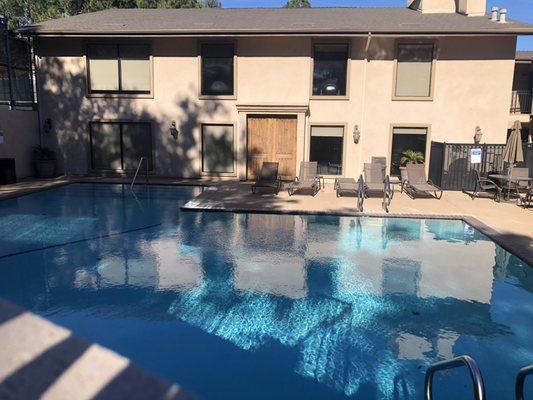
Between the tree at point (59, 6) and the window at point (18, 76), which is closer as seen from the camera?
the window at point (18, 76)

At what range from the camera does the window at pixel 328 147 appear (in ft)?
56.1

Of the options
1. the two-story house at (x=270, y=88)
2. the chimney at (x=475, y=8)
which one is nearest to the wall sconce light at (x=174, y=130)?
the two-story house at (x=270, y=88)

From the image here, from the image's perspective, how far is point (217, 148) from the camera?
58.0 ft

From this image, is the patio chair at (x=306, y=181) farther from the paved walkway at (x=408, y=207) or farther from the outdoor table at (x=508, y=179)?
the outdoor table at (x=508, y=179)

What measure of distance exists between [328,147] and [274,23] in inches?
211

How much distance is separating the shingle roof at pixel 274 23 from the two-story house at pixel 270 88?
76 millimetres

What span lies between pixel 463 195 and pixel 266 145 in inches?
291

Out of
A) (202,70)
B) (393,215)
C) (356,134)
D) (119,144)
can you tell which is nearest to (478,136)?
(356,134)

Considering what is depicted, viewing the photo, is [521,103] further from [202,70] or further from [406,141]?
[202,70]

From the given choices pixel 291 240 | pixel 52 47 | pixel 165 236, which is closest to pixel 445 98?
pixel 291 240

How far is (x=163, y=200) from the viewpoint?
1429 cm

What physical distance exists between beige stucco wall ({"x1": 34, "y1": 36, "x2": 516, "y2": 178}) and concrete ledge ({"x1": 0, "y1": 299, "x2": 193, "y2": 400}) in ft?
43.3

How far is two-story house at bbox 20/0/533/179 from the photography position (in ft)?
53.5

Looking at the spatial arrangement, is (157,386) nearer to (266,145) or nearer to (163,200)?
(163,200)
